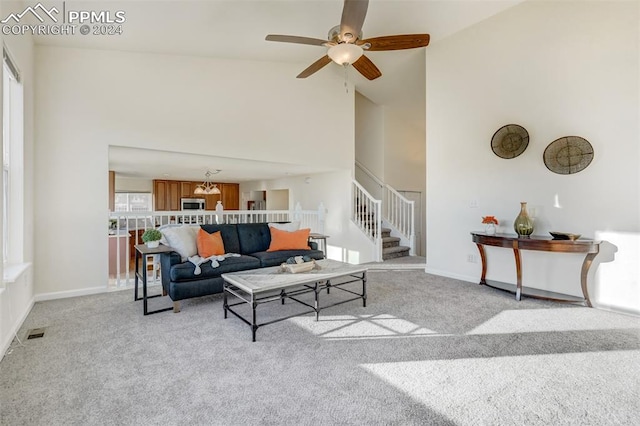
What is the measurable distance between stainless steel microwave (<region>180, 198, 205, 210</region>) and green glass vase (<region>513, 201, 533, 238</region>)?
28.1ft

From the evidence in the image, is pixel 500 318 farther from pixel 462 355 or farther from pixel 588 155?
pixel 588 155

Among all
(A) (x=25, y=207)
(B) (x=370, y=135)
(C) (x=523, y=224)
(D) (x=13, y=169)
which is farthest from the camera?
(B) (x=370, y=135)

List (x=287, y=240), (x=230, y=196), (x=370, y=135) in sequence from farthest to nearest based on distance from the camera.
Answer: (x=230, y=196)
(x=370, y=135)
(x=287, y=240)

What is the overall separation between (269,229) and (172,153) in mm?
1820

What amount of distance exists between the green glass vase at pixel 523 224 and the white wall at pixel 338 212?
2.81 m

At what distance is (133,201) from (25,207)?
245 inches

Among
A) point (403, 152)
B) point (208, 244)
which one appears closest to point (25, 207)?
point (208, 244)

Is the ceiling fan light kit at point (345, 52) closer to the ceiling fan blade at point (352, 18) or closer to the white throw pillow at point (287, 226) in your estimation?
the ceiling fan blade at point (352, 18)

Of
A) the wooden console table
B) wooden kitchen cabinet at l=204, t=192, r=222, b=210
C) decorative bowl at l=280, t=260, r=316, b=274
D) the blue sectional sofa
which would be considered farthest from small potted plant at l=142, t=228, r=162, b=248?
wooden kitchen cabinet at l=204, t=192, r=222, b=210

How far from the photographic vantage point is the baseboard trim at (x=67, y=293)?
3.58m

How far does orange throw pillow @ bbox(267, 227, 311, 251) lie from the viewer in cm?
445

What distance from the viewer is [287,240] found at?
14.7 ft

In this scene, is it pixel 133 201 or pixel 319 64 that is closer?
pixel 319 64

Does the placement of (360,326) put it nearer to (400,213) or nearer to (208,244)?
(208,244)
